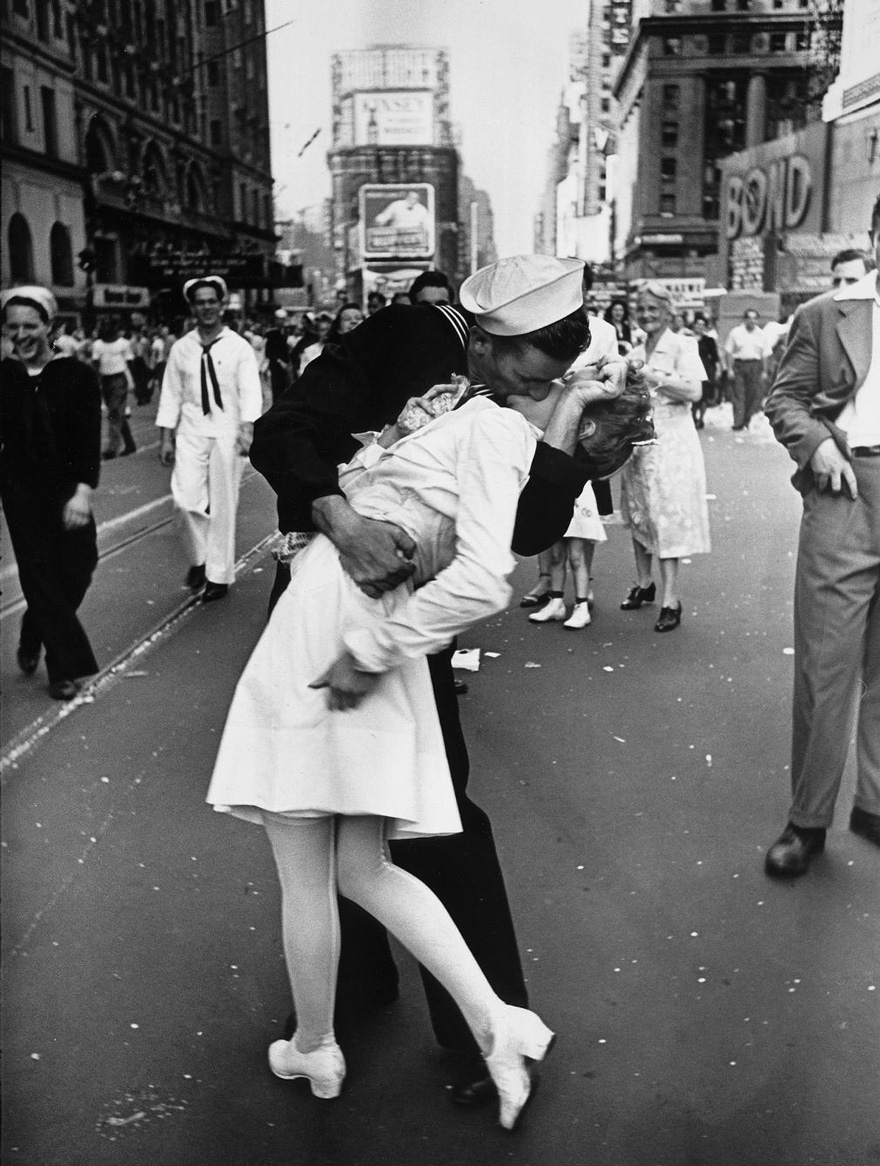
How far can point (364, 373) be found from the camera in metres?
2.84

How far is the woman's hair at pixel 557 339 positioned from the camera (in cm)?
234

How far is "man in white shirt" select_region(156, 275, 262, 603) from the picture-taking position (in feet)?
27.2

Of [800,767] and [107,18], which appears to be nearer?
[800,767]

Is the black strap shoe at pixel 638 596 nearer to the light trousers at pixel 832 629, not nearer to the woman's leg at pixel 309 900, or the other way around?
the light trousers at pixel 832 629

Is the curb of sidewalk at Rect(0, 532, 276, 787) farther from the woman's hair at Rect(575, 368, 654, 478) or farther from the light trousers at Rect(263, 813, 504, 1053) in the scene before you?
the woman's hair at Rect(575, 368, 654, 478)

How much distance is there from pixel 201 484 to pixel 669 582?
3.14 meters

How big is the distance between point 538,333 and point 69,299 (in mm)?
43823

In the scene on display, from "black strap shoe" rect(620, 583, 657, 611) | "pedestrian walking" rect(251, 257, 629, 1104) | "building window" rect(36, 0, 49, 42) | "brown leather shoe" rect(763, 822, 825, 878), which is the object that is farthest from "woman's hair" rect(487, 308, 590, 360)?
"building window" rect(36, 0, 49, 42)

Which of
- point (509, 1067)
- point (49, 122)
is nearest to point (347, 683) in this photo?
point (509, 1067)

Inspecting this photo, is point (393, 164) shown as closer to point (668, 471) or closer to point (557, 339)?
point (668, 471)

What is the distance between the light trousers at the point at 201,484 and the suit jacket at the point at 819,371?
191 inches

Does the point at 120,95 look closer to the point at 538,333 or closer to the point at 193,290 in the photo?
the point at 193,290

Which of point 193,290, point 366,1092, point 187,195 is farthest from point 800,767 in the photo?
point 187,195

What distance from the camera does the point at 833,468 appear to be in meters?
3.80
